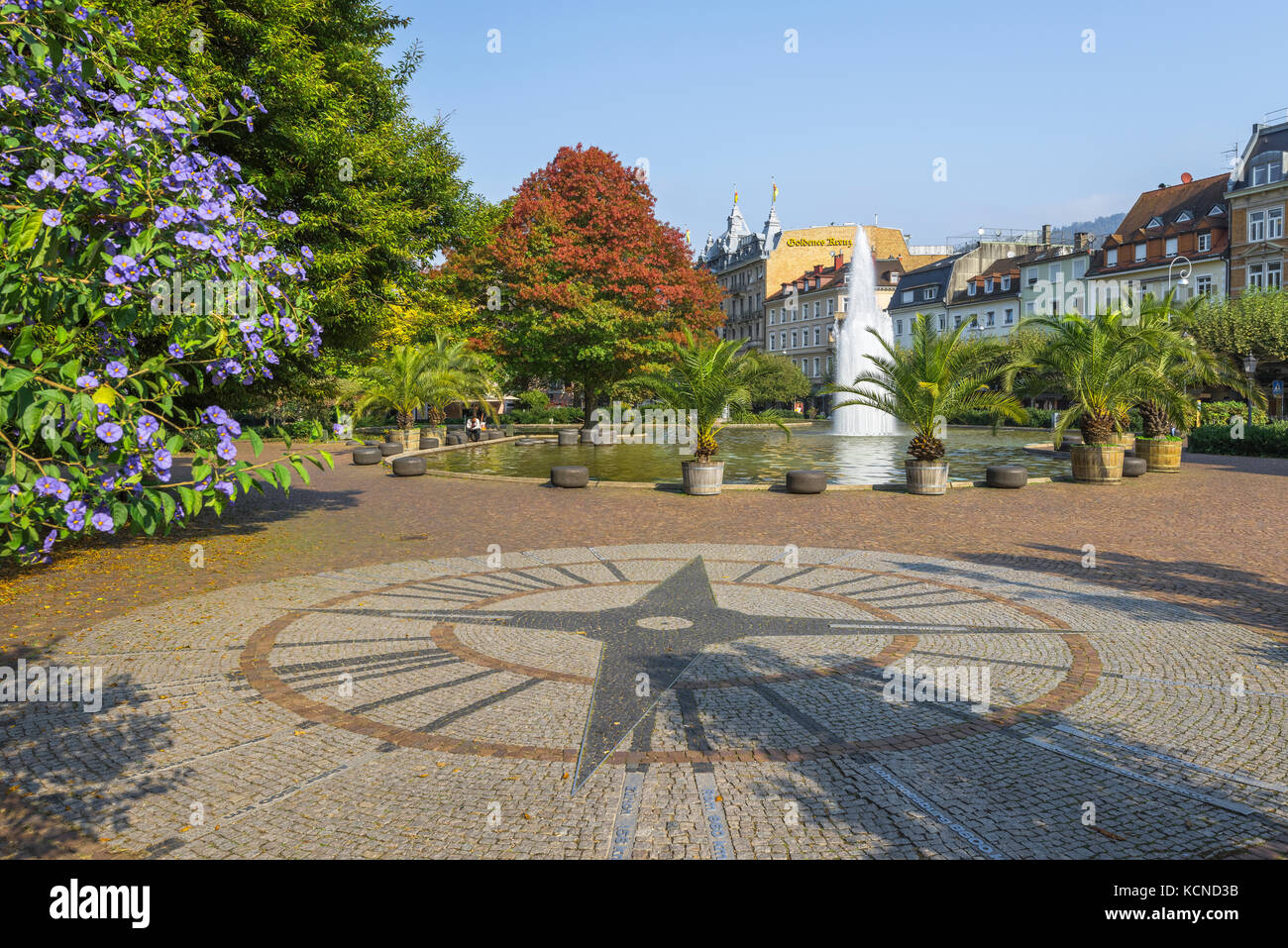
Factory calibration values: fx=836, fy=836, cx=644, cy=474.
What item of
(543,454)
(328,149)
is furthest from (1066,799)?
(543,454)

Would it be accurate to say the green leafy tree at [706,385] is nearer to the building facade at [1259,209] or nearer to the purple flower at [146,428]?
the purple flower at [146,428]

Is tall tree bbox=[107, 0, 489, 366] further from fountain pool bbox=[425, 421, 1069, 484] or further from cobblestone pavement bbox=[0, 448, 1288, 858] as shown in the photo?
fountain pool bbox=[425, 421, 1069, 484]

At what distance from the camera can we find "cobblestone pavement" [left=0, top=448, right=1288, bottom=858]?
4.05 metres

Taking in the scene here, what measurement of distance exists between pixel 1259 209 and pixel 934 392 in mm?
46691

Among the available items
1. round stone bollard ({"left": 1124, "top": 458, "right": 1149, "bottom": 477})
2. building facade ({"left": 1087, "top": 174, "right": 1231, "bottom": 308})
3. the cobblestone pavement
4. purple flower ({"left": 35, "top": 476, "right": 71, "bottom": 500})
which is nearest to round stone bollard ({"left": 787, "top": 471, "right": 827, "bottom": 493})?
the cobblestone pavement

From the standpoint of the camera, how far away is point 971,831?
3.98 meters

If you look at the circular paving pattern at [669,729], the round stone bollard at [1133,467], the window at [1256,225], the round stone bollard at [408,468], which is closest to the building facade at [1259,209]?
the window at [1256,225]

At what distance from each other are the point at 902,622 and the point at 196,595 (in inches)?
291

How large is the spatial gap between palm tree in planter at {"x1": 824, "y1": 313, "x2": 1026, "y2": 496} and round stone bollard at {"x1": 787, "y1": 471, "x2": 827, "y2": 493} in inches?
71.4

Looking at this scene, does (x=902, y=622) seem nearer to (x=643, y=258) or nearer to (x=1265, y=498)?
(x=1265, y=498)

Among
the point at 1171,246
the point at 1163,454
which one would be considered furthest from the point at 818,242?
the point at 1163,454

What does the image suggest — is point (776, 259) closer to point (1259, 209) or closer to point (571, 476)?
point (1259, 209)

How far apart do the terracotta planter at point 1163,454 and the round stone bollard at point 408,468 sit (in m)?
19.6

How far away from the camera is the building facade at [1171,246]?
53.2m
